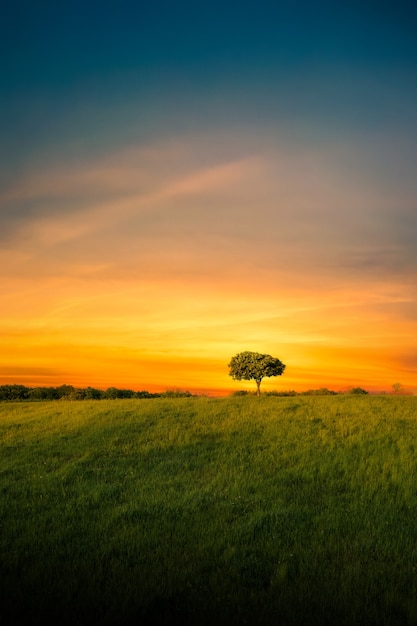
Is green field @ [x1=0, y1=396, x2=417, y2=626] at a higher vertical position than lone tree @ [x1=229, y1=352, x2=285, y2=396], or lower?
lower

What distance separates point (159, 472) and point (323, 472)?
22.7ft

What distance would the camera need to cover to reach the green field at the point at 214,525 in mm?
9289

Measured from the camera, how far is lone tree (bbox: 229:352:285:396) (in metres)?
68.2

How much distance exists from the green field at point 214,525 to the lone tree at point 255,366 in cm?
3880

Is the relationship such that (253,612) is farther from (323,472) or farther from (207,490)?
(323,472)

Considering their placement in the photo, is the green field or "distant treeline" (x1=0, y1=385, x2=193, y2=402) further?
"distant treeline" (x1=0, y1=385, x2=193, y2=402)

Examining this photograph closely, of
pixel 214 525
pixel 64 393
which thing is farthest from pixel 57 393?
pixel 214 525

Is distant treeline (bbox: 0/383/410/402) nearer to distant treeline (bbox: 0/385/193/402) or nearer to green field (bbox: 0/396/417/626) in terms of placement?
distant treeline (bbox: 0/385/193/402)

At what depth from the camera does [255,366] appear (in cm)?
6812

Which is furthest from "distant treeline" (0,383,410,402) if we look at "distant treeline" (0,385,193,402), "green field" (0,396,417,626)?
"green field" (0,396,417,626)

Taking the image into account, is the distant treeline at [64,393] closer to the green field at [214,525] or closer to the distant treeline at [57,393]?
the distant treeline at [57,393]

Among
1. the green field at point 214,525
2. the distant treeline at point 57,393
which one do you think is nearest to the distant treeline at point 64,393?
the distant treeline at point 57,393

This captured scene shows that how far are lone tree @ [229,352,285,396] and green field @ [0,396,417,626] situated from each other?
3880cm

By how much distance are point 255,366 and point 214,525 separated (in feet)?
180
